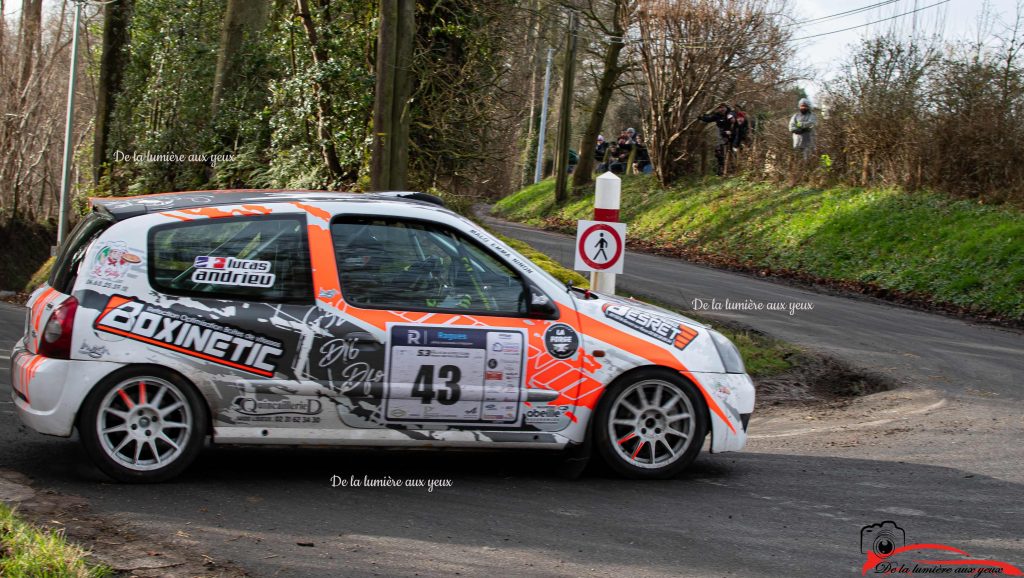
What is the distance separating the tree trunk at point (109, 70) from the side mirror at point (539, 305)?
23986 millimetres

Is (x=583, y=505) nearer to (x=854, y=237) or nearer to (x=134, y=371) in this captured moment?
(x=134, y=371)

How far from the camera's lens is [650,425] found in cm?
624

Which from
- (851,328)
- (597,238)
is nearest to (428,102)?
(851,328)

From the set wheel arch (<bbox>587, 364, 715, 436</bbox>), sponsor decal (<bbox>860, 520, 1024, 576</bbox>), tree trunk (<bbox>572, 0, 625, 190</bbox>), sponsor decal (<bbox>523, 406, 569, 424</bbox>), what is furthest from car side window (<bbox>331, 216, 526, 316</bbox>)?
tree trunk (<bbox>572, 0, 625, 190</bbox>)

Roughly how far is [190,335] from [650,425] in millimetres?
2767

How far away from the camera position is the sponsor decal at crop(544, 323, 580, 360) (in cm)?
611

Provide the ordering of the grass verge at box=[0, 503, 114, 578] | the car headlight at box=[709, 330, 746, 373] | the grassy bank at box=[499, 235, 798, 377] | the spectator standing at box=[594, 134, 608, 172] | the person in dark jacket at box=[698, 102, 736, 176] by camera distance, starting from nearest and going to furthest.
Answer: the grass verge at box=[0, 503, 114, 578] → the car headlight at box=[709, 330, 746, 373] → the grassy bank at box=[499, 235, 798, 377] → the person in dark jacket at box=[698, 102, 736, 176] → the spectator standing at box=[594, 134, 608, 172]

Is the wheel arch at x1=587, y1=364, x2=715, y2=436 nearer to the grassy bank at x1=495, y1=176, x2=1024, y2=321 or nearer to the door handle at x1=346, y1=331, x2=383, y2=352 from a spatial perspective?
the door handle at x1=346, y1=331, x2=383, y2=352

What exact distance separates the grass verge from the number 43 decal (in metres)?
2.13

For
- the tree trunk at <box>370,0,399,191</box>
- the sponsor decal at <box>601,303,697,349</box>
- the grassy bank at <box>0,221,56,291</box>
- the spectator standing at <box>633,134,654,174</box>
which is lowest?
the grassy bank at <box>0,221,56,291</box>

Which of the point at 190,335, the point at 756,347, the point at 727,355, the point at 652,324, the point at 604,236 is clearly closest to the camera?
the point at 190,335

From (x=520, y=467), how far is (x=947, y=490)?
102 inches

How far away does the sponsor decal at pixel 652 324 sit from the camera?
6281 mm

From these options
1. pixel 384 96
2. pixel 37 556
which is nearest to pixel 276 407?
pixel 37 556
